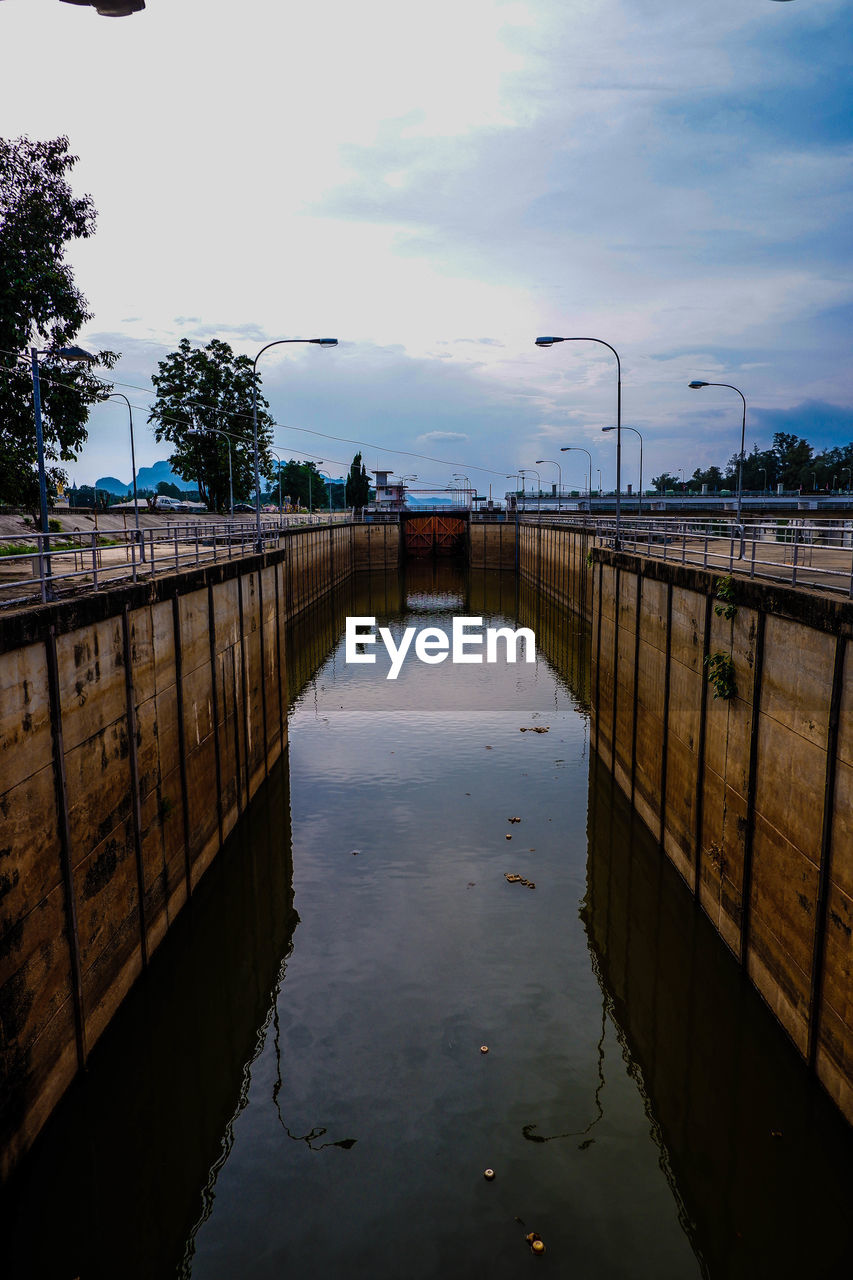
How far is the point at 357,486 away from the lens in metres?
154

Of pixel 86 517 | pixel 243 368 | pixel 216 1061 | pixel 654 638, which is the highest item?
pixel 243 368

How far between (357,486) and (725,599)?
14254 centimetres

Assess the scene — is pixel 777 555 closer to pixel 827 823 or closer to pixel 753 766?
pixel 753 766

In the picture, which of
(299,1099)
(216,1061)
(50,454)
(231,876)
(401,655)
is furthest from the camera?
(401,655)

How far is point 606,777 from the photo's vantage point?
25.7 m

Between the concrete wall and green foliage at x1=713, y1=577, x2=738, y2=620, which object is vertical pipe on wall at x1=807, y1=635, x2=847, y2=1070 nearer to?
green foliage at x1=713, y1=577, x2=738, y2=620

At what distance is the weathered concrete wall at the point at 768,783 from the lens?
34.0 ft

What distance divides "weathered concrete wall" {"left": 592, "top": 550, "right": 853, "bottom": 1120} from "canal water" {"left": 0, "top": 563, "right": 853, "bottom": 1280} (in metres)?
1.04

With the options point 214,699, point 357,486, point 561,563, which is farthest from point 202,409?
point 357,486

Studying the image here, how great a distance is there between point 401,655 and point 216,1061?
33.5m

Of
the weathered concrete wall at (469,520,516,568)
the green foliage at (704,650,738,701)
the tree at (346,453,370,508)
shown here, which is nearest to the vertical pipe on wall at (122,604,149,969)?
the green foliage at (704,650,738,701)

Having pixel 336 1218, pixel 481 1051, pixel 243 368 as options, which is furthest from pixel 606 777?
pixel 243 368

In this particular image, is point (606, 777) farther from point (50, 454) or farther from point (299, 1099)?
point (50, 454)

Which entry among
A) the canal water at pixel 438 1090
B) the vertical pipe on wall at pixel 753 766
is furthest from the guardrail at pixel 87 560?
the vertical pipe on wall at pixel 753 766
